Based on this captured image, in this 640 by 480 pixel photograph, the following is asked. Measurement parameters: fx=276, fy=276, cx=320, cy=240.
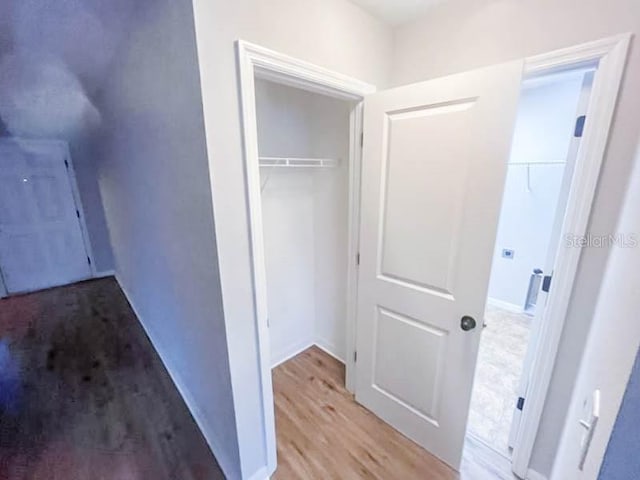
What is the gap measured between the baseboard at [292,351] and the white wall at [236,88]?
94 cm

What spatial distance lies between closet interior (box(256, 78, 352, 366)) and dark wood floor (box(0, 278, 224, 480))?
0.90 meters

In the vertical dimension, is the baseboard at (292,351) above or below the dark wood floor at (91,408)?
above

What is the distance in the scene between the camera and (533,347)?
4.67 feet

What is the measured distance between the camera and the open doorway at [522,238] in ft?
Result: 7.03

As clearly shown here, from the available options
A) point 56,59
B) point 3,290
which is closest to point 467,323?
point 56,59

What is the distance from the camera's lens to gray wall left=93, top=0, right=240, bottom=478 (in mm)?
1105

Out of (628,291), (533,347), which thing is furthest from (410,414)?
(628,291)

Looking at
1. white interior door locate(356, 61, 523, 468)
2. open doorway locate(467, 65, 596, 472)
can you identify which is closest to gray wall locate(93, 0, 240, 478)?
white interior door locate(356, 61, 523, 468)

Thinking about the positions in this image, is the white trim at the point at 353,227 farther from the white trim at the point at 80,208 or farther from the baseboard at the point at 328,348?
→ the white trim at the point at 80,208

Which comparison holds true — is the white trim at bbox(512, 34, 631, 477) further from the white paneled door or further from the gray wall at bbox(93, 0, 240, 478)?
the white paneled door

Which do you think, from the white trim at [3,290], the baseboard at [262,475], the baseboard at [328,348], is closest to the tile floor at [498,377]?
the baseboard at [328,348]

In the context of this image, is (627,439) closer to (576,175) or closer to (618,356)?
(618,356)

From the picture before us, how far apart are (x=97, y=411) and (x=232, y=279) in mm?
1717

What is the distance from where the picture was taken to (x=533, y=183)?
10.1 ft
